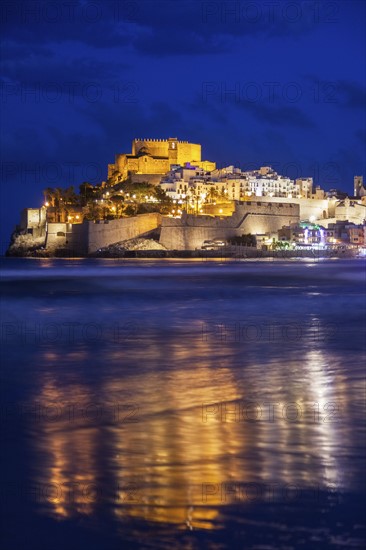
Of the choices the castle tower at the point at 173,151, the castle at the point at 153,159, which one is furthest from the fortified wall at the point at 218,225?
the castle tower at the point at 173,151

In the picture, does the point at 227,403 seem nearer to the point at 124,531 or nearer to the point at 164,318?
the point at 124,531

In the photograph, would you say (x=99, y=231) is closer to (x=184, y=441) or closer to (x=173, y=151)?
A: (x=173, y=151)

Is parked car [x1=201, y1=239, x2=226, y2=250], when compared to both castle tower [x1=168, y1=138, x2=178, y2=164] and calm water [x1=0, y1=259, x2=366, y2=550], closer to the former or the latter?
castle tower [x1=168, y1=138, x2=178, y2=164]

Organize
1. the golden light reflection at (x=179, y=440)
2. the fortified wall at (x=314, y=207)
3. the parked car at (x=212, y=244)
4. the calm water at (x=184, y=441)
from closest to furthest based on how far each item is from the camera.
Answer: the calm water at (x=184, y=441)
the golden light reflection at (x=179, y=440)
the parked car at (x=212, y=244)
the fortified wall at (x=314, y=207)

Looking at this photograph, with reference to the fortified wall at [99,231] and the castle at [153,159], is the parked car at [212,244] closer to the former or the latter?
the fortified wall at [99,231]

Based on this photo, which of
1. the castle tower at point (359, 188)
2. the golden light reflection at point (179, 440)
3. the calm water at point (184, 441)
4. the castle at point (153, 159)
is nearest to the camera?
the calm water at point (184, 441)

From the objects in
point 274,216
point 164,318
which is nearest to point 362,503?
point 164,318

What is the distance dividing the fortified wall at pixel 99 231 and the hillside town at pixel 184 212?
0.07 m

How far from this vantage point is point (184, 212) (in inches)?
1857

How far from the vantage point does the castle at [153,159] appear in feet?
190

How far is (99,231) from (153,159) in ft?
43.8

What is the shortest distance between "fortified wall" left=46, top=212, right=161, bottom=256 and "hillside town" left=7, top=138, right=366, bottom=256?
0.22 feet

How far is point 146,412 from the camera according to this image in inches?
177

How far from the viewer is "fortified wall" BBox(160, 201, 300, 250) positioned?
154 ft
